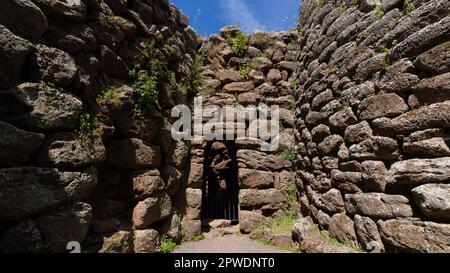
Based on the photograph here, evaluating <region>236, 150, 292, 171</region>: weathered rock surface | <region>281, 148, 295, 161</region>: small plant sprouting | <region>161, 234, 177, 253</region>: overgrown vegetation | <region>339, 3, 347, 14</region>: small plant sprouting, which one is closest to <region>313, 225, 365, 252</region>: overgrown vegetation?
<region>236, 150, 292, 171</region>: weathered rock surface

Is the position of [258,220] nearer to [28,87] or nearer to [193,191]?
[193,191]

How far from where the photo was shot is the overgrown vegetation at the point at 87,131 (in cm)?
368

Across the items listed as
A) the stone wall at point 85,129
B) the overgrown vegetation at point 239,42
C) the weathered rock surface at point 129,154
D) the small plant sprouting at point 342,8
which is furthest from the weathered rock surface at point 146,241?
the overgrown vegetation at point 239,42

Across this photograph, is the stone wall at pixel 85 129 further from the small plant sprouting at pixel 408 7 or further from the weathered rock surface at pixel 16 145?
the small plant sprouting at pixel 408 7

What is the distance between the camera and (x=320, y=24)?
5.93 m

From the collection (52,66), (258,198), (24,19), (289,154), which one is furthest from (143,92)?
(289,154)

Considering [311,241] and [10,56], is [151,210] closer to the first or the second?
[311,241]

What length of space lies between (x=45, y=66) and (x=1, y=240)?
198 centimetres

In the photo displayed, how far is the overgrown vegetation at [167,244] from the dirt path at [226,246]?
9 centimetres

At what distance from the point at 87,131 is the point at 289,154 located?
15.4 feet

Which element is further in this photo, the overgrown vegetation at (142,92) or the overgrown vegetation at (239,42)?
the overgrown vegetation at (239,42)

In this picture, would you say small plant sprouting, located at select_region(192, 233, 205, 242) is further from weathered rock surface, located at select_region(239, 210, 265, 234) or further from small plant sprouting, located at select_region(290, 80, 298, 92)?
small plant sprouting, located at select_region(290, 80, 298, 92)

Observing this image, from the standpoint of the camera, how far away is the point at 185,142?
6602mm

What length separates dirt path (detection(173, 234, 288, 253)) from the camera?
17.6 ft
